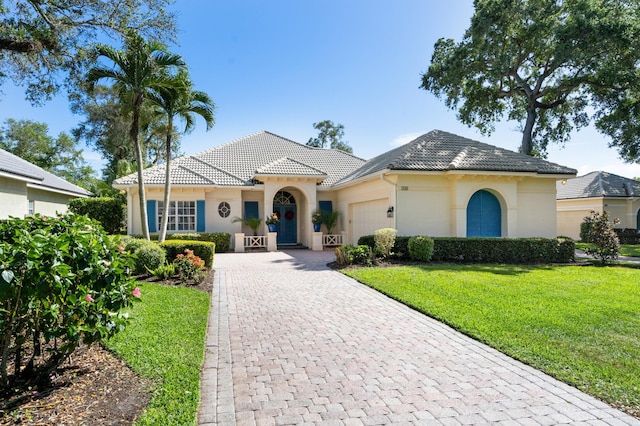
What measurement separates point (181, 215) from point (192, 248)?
24.5 ft

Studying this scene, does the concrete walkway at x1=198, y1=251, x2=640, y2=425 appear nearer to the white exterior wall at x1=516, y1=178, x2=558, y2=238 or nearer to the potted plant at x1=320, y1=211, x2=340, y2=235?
the white exterior wall at x1=516, y1=178, x2=558, y2=238

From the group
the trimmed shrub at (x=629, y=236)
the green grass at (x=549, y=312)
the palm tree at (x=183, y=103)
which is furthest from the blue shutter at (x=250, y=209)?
the trimmed shrub at (x=629, y=236)

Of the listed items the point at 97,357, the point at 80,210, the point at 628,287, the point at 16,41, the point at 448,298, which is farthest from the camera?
the point at 80,210

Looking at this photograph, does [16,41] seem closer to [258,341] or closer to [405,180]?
[258,341]

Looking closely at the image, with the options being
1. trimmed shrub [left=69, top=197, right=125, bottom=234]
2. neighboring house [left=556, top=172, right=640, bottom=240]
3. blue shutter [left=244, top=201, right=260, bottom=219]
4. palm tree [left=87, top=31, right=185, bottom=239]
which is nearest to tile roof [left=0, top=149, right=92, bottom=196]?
trimmed shrub [left=69, top=197, right=125, bottom=234]

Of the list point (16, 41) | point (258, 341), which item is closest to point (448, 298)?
point (258, 341)

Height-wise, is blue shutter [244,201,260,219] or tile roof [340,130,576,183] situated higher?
tile roof [340,130,576,183]

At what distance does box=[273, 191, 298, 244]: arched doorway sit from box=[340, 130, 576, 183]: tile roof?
23.9 feet

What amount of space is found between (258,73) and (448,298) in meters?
13.4

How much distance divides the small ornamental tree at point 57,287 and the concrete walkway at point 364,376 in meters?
1.45

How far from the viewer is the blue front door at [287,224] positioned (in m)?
22.0

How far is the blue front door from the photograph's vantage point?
72.1ft

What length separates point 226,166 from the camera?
71.4 feet

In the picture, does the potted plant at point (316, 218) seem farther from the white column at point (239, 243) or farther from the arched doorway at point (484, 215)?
the arched doorway at point (484, 215)
